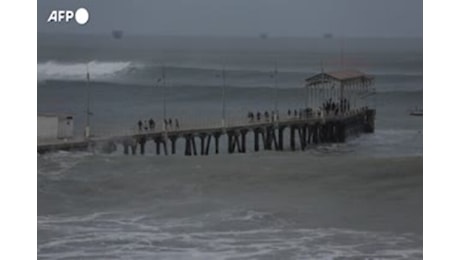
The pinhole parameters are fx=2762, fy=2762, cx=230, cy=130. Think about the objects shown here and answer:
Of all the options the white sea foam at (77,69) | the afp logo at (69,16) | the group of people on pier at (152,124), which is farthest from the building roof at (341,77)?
the afp logo at (69,16)

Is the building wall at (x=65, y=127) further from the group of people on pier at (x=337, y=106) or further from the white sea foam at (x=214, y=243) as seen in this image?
the group of people on pier at (x=337, y=106)

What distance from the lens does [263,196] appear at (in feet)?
38.2

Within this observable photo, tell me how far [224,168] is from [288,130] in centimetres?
32

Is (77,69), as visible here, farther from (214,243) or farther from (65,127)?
(214,243)

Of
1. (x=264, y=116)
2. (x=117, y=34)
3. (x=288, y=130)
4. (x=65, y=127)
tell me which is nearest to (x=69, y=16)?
(x=117, y=34)

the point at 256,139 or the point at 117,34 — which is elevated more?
the point at 117,34

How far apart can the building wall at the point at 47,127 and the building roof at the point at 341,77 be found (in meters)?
1.08

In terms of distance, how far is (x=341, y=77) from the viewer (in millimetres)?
11688

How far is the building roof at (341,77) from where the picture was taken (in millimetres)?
11672

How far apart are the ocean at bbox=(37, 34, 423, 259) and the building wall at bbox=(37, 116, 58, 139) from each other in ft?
0.17

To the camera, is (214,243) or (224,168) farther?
(224,168)
